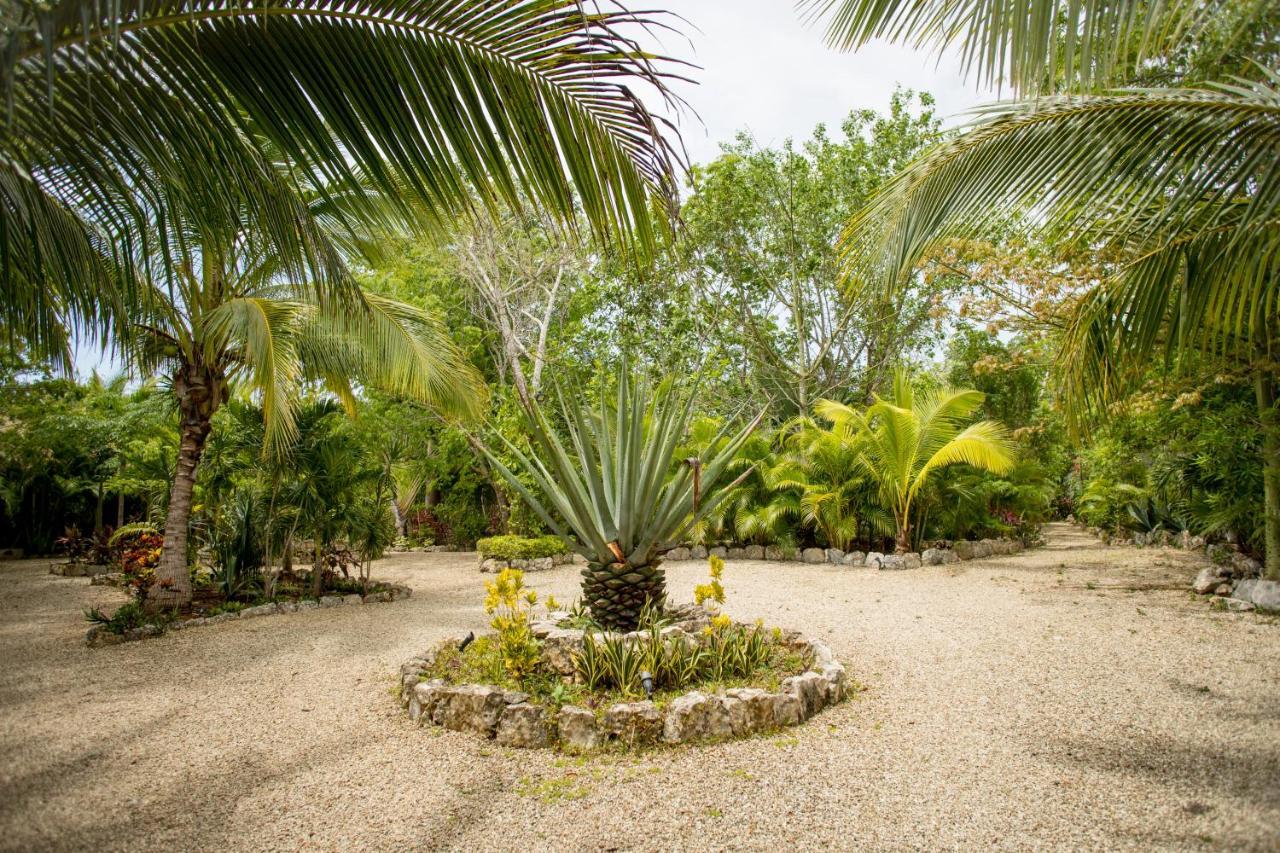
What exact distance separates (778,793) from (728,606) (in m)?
4.07

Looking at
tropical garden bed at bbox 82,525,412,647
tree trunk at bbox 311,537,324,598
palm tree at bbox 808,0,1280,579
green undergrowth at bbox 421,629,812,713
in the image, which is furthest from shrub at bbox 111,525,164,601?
palm tree at bbox 808,0,1280,579

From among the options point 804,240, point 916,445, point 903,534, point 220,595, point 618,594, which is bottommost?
point 220,595

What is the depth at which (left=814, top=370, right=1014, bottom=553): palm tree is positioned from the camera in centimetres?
929

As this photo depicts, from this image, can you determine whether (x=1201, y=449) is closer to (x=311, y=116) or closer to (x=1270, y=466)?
(x=1270, y=466)

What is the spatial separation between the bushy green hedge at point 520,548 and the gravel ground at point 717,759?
5.38 m

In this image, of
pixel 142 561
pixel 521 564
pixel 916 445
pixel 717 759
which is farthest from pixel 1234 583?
pixel 142 561

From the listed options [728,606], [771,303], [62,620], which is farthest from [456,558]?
[771,303]

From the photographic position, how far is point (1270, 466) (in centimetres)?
585

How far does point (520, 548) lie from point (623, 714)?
801 centimetres

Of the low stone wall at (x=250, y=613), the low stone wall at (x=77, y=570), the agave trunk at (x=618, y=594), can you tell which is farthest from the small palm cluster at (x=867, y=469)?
the low stone wall at (x=77, y=570)

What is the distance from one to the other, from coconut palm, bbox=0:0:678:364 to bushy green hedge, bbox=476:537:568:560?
942 centimetres

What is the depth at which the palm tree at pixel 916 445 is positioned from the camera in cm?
929

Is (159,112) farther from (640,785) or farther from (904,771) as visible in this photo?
(904,771)

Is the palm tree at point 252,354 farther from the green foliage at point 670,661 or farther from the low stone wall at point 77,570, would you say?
the low stone wall at point 77,570
